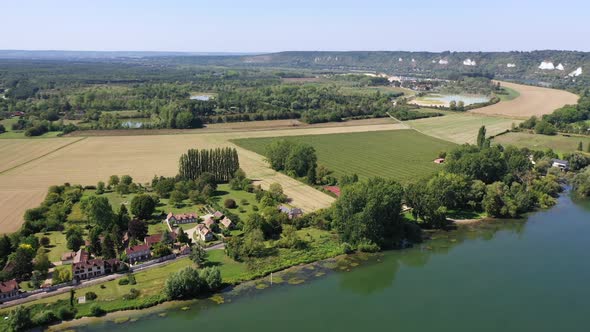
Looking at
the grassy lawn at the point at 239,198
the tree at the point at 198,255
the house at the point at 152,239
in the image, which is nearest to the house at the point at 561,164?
the grassy lawn at the point at 239,198

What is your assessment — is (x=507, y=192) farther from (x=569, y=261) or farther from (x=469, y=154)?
(x=569, y=261)

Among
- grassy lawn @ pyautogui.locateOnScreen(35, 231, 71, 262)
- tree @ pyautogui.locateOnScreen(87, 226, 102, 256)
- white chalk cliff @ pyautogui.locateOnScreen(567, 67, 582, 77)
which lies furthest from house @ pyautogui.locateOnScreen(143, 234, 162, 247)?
white chalk cliff @ pyautogui.locateOnScreen(567, 67, 582, 77)

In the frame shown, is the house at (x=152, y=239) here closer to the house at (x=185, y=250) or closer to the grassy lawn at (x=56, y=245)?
the house at (x=185, y=250)

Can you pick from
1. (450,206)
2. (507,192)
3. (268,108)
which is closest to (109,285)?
(450,206)

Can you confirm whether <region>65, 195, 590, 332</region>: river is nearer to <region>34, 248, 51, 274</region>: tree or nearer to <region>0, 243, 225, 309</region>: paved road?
<region>0, 243, 225, 309</region>: paved road

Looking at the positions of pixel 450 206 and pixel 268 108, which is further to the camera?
pixel 268 108

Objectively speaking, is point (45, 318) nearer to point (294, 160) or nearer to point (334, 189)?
point (334, 189)
